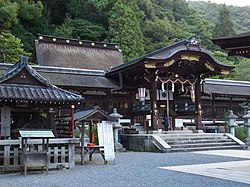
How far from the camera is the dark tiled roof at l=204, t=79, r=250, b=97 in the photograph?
74.7 feet

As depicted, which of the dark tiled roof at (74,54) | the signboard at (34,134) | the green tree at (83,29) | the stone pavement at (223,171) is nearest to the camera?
the stone pavement at (223,171)

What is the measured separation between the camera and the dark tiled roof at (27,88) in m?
10.4

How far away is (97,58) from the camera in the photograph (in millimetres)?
27594

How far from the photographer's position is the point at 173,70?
1883 cm

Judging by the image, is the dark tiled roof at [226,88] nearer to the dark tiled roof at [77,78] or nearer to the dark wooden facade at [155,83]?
the dark wooden facade at [155,83]

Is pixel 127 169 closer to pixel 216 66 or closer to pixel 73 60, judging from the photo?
pixel 216 66

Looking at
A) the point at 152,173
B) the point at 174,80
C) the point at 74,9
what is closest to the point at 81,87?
the point at 174,80

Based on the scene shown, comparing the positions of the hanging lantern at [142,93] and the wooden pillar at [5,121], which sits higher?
the hanging lantern at [142,93]

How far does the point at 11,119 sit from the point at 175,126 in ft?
37.3

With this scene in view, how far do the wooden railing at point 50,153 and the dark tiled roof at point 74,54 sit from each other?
1509 cm

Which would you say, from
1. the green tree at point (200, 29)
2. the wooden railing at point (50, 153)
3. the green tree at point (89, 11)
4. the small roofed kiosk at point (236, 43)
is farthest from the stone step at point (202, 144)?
the green tree at point (200, 29)

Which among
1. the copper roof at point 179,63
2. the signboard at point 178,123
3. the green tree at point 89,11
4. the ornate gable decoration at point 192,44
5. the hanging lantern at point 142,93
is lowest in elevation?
the signboard at point 178,123

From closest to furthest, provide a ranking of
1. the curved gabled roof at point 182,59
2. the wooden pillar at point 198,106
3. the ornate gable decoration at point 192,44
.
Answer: the curved gabled roof at point 182,59 < the ornate gable decoration at point 192,44 < the wooden pillar at point 198,106

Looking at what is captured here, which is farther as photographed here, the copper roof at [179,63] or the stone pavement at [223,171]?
the copper roof at [179,63]
